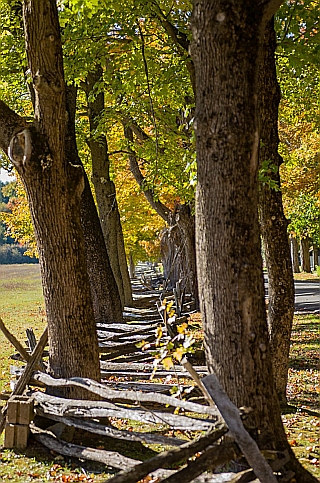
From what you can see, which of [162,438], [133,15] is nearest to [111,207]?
[133,15]

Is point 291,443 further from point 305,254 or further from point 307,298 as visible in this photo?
point 305,254

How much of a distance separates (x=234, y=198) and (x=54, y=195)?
2.45 meters

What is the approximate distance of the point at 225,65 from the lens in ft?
14.3

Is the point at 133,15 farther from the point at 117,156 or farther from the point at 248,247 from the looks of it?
the point at 117,156

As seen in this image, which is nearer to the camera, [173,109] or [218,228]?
[218,228]

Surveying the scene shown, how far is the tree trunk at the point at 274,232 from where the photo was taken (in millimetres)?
7090

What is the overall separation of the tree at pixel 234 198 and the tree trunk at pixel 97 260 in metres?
6.24

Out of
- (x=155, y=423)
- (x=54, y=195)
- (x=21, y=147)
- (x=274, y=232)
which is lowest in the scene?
(x=155, y=423)

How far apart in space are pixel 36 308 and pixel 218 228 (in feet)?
60.2

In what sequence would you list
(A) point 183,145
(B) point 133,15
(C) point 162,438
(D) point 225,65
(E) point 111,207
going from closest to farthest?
(D) point 225,65
(C) point 162,438
(B) point 133,15
(E) point 111,207
(A) point 183,145

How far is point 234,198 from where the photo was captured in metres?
4.39

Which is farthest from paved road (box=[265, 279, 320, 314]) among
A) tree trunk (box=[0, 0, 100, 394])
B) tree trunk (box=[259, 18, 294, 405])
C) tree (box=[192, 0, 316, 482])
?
tree (box=[192, 0, 316, 482])

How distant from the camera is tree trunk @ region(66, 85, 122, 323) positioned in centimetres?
1112

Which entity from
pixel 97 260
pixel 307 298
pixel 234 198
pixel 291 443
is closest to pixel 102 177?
pixel 97 260
